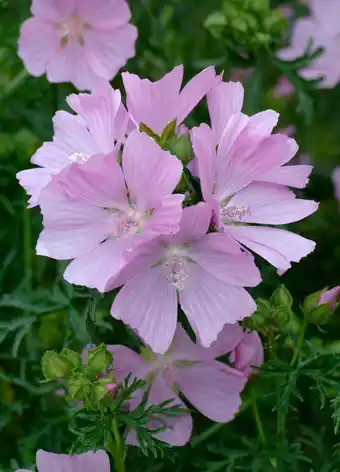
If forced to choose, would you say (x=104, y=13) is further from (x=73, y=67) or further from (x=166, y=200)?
(x=166, y=200)

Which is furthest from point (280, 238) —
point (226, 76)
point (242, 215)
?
point (226, 76)

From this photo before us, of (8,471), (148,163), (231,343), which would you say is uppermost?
(148,163)

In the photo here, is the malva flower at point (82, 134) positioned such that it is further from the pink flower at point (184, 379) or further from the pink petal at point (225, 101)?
the pink flower at point (184, 379)

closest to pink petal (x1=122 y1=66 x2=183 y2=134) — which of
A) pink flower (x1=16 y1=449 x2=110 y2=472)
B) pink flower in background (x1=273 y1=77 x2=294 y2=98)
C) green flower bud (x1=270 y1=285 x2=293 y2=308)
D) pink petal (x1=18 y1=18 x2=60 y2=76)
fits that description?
green flower bud (x1=270 y1=285 x2=293 y2=308)

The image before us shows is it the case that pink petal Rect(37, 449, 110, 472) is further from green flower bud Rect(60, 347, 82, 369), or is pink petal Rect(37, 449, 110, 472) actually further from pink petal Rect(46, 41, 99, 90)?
pink petal Rect(46, 41, 99, 90)

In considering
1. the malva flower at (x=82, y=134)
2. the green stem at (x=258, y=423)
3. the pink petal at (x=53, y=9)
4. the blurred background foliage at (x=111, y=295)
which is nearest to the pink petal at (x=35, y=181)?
the malva flower at (x=82, y=134)

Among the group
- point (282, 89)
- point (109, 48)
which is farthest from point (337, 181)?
point (109, 48)

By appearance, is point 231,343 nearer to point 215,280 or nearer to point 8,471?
point 215,280
